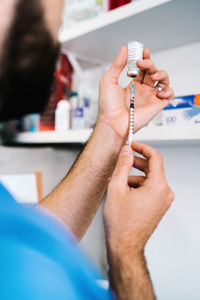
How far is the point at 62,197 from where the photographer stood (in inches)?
27.7

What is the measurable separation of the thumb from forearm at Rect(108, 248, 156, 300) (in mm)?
128

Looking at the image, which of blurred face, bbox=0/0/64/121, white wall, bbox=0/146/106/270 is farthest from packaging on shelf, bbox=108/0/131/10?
white wall, bbox=0/146/106/270

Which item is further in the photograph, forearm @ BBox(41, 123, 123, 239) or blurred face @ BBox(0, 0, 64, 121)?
forearm @ BBox(41, 123, 123, 239)

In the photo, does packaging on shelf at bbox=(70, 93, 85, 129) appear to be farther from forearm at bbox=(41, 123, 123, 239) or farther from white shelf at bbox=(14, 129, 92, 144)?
forearm at bbox=(41, 123, 123, 239)

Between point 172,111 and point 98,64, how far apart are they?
51 cm

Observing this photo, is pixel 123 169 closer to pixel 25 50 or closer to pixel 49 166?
pixel 25 50

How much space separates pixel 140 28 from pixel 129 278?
708 mm

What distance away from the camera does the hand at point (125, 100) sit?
0.67m

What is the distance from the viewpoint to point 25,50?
0.58m

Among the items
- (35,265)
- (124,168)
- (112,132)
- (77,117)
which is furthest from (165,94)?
(35,265)

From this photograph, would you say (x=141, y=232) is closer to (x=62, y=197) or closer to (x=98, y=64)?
(x=62, y=197)

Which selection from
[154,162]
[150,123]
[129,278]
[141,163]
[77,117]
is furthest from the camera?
[77,117]

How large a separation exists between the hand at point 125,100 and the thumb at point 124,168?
0.54ft

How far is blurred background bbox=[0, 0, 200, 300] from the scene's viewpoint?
0.76 m
